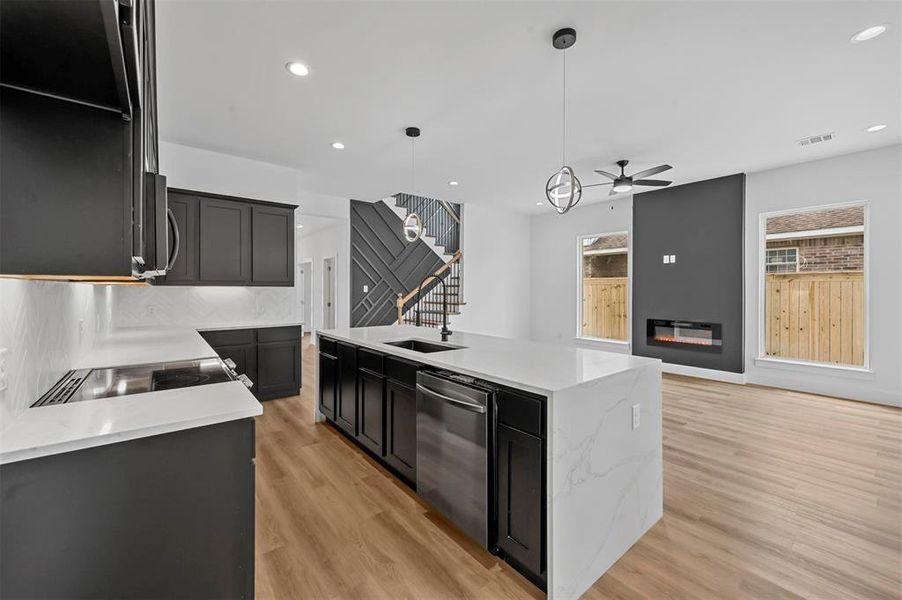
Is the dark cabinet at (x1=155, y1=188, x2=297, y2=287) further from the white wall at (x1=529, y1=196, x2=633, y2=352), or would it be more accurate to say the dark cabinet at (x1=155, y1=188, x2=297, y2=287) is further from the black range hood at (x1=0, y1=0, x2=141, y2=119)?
the white wall at (x1=529, y1=196, x2=633, y2=352)

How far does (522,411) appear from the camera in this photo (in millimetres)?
1758

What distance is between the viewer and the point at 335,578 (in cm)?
185

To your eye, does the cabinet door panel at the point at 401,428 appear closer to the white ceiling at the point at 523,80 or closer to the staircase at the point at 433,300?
the white ceiling at the point at 523,80

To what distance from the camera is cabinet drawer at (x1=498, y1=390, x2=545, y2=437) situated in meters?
1.68

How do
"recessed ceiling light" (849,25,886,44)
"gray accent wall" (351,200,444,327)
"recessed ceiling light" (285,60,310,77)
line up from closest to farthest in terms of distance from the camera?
"recessed ceiling light" (849,25,886,44) → "recessed ceiling light" (285,60,310,77) → "gray accent wall" (351,200,444,327)

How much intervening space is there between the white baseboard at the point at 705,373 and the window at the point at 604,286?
3.20 feet

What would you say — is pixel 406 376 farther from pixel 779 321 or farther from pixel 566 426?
pixel 779 321

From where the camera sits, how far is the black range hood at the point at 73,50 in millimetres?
581

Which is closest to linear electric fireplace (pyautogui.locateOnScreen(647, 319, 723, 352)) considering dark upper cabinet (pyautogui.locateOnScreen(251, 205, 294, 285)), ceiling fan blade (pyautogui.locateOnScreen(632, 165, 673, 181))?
ceiling fan blade (pyautogui.locateOnScreen(632, 165, 673, 181))

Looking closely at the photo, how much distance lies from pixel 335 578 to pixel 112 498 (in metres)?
1.08

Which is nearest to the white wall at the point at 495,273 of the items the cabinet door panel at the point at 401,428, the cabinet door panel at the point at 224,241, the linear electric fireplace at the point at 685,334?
the linear electric fireplace at the point at 685,334

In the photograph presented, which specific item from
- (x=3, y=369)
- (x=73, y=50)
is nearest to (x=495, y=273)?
(x=3, y=369)

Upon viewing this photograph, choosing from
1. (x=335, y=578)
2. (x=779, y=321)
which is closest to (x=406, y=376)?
(x=335, y=578)

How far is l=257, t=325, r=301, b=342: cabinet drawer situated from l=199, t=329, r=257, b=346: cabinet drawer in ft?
0.31
